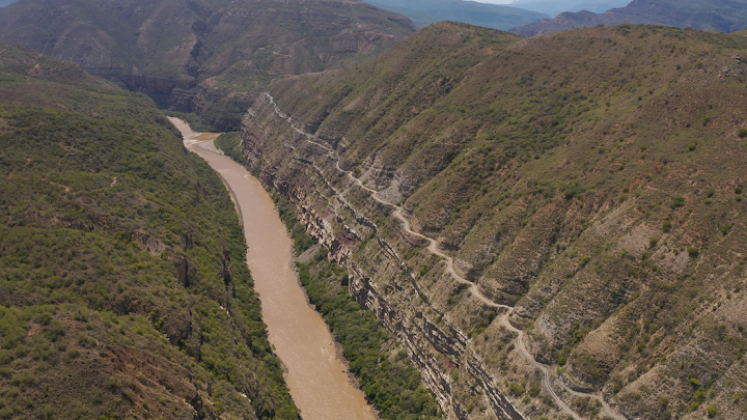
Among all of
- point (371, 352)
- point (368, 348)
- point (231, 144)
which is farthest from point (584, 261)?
point (231, 144)

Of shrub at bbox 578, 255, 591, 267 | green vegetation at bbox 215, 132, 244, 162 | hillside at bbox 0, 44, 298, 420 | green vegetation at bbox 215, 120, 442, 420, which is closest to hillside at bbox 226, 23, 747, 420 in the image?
shrub at bbox 578, 255, 591, 267

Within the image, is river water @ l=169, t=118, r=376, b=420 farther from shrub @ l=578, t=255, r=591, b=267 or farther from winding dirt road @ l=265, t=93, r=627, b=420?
shrub @ l=578, t=255, r=591, b=267

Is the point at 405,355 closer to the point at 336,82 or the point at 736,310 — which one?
the point at 736,310

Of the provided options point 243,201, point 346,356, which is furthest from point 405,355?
point 243,201

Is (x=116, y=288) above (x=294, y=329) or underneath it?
above

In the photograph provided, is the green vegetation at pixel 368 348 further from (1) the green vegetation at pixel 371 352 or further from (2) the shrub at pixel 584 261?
(2) the shrub at pixel 584 261

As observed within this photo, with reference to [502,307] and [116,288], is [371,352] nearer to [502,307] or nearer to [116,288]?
[502,307]

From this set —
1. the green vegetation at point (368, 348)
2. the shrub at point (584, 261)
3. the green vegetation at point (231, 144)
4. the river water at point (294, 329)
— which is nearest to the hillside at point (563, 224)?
the shrub at point (584, 261)
